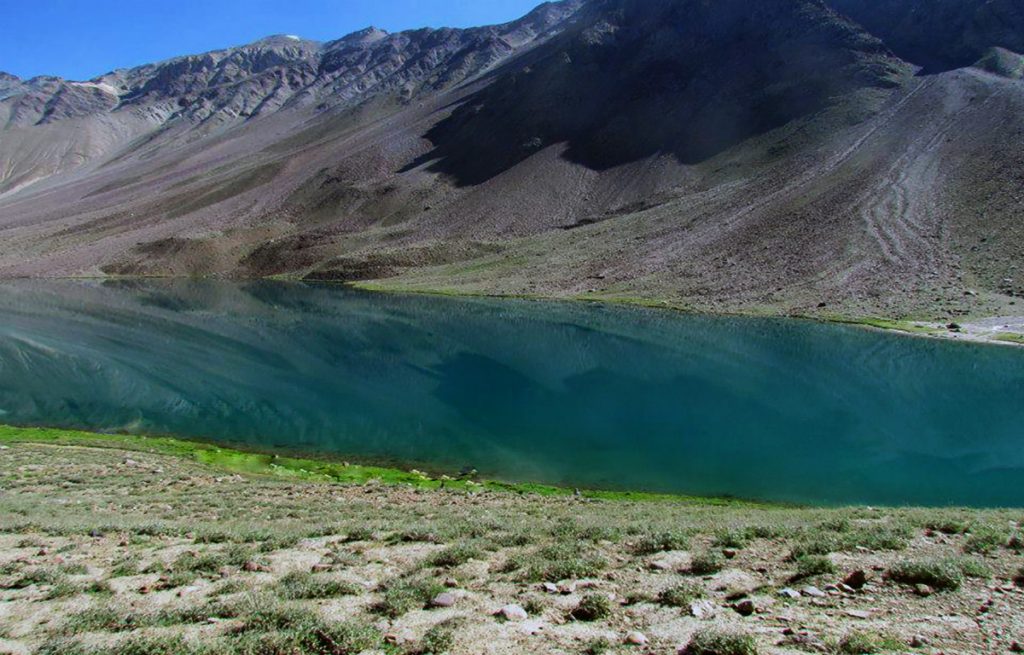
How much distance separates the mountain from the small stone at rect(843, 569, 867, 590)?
235 ft

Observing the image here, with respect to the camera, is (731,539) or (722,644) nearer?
(722,644)

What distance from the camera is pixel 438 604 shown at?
943cm

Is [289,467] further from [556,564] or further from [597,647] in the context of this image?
[597,647]

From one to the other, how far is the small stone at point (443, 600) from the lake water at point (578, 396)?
18.9 metres

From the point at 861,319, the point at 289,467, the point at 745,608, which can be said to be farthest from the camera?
the point at 861,319

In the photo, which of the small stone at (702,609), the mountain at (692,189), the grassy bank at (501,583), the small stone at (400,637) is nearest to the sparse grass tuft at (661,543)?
the grassy bank at (501,583)

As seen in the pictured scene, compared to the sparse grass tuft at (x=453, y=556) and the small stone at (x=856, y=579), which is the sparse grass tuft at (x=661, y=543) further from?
the small stone at (x=856, y=579)

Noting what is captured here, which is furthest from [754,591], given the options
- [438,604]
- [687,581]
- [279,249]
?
[279,249]

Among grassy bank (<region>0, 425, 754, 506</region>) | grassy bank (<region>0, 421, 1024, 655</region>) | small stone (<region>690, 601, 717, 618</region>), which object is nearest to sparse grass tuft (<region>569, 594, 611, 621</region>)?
grassy bank (<region>0, 421, 1024, 655</region>)

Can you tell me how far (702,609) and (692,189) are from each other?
132918mm

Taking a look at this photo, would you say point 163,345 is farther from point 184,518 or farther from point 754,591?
point 754,591

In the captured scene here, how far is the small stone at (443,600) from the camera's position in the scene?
30.9 ft

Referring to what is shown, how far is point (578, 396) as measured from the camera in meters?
44.9

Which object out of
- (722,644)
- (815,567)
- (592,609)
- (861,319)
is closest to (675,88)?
(861,319)
